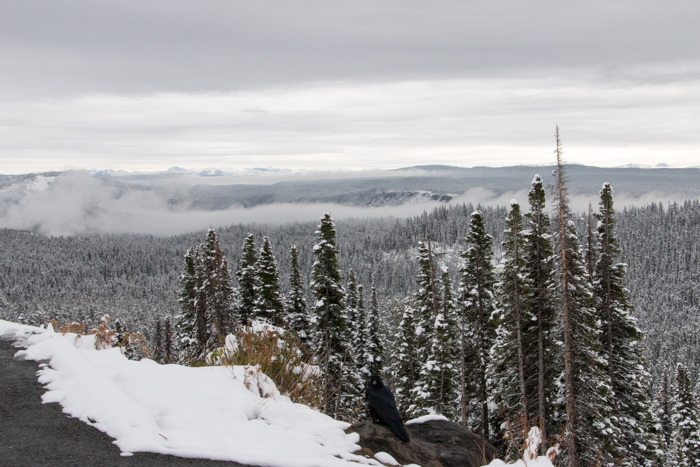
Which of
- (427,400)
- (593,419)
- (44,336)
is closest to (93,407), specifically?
(44,336)

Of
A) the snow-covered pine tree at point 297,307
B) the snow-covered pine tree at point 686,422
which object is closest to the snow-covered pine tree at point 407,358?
the snow-covered pine tree at point 297,307

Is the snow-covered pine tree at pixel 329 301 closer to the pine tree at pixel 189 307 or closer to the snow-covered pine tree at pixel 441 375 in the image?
the snow-covered pine tree at pixel 441 375

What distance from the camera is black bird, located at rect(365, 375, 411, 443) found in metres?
6.67

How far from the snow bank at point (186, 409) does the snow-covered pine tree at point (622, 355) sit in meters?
18.4

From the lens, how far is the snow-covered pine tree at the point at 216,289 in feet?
99.3

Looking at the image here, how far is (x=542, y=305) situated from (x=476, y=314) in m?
5.00

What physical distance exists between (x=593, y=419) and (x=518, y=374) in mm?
3244

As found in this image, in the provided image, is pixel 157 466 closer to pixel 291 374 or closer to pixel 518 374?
pixel 291 374

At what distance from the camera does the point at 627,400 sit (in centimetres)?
2045

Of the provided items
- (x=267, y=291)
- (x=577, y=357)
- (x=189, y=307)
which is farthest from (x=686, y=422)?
(x=189, y=307)

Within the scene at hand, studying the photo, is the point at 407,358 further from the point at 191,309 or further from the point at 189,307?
the point at 189,307

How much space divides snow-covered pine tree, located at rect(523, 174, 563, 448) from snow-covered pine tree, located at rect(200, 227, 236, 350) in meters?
19.5

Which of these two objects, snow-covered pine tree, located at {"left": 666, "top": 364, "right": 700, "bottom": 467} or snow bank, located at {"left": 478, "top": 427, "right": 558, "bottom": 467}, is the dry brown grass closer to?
snow bank, located at {"left": 478, "top": 427, "right": 558, "bottom": 467}

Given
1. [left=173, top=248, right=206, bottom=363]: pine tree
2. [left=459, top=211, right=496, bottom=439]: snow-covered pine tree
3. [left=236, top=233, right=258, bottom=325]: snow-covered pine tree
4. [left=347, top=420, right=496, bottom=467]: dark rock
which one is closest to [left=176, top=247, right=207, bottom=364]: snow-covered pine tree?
[left=173, top=248, right=206, bottom=363]: pine tree
